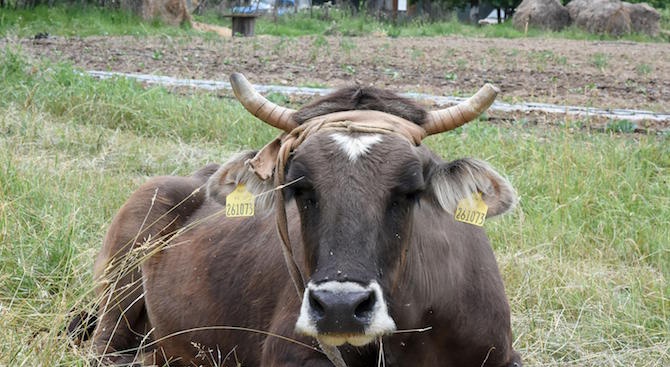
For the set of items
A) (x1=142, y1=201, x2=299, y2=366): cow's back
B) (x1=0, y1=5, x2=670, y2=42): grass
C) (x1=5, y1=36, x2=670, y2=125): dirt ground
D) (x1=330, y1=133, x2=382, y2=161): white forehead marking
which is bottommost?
(x1=142, y1=201, x2=299, y2=366): cow's back

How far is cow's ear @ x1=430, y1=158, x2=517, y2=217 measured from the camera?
4.35m

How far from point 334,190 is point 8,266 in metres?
2.71

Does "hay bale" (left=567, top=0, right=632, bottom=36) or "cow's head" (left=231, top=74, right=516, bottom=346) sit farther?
"hay bale" (left=567, top=0, right=632, bottom=36)

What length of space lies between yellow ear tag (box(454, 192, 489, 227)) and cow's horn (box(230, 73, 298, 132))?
836 mm

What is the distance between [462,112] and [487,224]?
2.99 m

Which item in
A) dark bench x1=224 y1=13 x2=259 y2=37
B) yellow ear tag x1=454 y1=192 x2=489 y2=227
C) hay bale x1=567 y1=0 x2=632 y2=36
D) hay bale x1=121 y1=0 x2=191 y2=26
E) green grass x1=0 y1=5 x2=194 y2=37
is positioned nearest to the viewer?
yellow ear tag x1=454 y1=192 x2=489 y2=227

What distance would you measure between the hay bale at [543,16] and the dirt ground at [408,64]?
39.9ft

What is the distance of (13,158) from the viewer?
7.68 m

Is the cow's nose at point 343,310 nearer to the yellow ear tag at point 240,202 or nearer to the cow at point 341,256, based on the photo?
the cow at point 341,256

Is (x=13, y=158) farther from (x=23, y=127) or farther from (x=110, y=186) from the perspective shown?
(x=23, y=127)

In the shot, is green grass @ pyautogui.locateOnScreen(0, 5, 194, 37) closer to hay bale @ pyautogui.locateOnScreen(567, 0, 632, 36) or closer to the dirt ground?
the dirt ground

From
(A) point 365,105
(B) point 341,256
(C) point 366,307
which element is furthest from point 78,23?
(C) point 366,307

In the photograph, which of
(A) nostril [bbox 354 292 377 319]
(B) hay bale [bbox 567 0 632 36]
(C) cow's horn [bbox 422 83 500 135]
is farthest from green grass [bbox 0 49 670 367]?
(B) hay bale [bbox 567 0 632 36]

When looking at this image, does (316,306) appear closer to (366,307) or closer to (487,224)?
(366,307)
